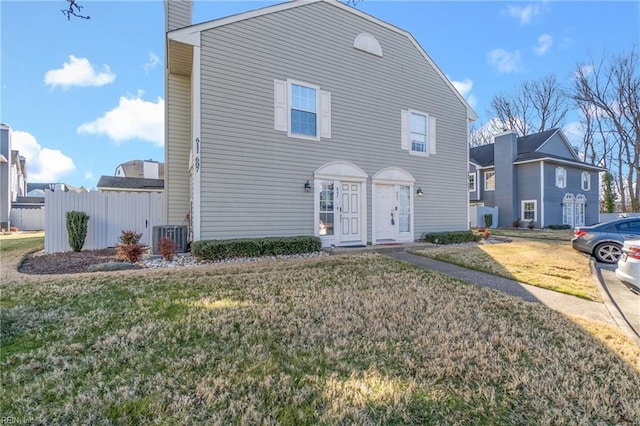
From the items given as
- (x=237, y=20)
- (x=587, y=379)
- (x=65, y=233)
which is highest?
(x=237, y=20)

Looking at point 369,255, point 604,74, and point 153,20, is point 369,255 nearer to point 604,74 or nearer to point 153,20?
point 153,20

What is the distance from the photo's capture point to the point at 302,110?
952 cm

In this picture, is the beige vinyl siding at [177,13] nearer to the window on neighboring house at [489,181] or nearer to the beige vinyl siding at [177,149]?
the beige vinyl siding at [177,149]

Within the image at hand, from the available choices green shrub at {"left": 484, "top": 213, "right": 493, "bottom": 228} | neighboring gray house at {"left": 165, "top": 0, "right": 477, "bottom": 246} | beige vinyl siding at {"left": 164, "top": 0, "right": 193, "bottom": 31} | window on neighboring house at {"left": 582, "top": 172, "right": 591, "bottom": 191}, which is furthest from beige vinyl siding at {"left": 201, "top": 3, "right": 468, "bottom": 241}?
window on neighboring house at {"left": 582, "top": 172, "right": 591, "bottom": 191}

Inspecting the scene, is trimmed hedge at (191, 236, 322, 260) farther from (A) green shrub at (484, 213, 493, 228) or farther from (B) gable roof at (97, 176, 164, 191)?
(A) green shrub at (484, 213, 493, 228)

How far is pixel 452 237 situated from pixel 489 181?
1552 cm

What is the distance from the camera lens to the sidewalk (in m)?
4.11

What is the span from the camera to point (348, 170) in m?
10.1

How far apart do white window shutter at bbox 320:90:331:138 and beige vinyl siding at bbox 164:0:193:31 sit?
16.4 ft

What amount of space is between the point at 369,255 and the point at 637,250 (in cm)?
511

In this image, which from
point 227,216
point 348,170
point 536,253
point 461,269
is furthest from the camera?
point 348,170

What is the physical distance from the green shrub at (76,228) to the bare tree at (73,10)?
6.84 meters

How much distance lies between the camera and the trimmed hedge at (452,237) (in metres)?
11.3

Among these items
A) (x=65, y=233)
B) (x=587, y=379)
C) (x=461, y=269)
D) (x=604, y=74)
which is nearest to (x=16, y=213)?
(x=65, y=233)
